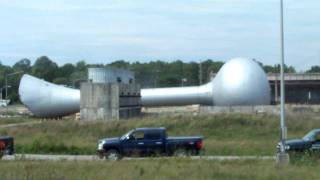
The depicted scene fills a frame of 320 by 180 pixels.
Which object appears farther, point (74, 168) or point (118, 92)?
→ point (118, 92)

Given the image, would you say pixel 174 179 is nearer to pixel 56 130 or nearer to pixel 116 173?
pixel 116 173

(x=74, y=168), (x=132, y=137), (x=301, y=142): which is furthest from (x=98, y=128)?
(x=74, y=168)

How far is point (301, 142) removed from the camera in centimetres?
3325

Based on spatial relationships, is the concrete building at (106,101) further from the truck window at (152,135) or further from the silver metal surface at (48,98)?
the truck window at (152,135)

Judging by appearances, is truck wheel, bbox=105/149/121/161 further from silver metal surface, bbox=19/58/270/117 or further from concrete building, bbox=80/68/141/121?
silver metal surface, bbox=19/58/270/117

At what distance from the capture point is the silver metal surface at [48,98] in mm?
114500

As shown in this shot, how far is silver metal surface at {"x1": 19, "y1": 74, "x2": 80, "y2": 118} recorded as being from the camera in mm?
114500

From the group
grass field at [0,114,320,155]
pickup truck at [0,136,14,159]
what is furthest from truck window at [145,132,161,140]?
grass field at [0,114,320,155]

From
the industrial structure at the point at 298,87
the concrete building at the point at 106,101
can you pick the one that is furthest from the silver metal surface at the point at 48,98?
the industrial structure at the point at 298,87

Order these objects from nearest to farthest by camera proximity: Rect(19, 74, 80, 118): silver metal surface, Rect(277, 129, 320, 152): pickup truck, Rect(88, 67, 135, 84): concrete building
→ Rect(277, 129, 320, 152): pickup truck → Rect(88, 67, 135, 84): concrete building → Rect(19, 74, 80, 118): silver metal surface

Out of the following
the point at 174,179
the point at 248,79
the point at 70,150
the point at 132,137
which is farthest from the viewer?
the point at 248,79

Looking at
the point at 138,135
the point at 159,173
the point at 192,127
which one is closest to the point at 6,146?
the point at 138,135

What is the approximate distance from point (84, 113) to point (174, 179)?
79564mm

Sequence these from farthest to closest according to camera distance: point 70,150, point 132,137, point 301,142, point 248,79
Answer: point 248,79 → point 70,150 → point 132,137 → point 301,142
